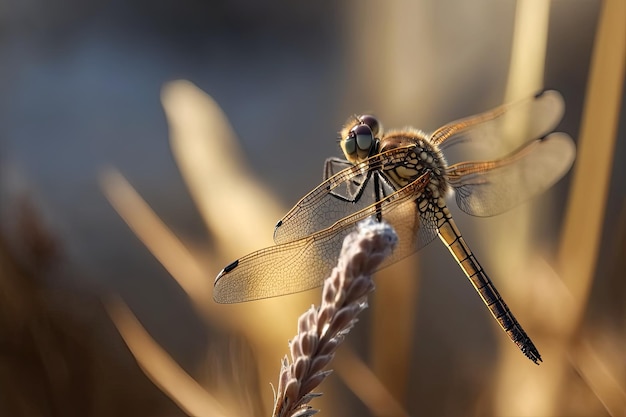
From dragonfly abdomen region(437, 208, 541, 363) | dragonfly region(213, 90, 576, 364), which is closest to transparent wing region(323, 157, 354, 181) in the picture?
dragonfly region(213, 90, 576, 364)

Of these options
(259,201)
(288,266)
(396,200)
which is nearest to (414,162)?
(396,200)

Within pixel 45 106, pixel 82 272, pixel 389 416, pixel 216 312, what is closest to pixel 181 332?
pixel 216 312

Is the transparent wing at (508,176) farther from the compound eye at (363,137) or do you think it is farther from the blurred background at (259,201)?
the blurred background at (259,201)

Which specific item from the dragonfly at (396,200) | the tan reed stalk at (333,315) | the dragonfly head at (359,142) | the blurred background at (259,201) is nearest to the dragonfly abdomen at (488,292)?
the dragonfly at (396,200)

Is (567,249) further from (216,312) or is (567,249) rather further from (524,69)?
(216,312)

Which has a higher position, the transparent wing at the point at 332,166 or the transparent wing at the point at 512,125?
the transparent wing at the point at 332,166

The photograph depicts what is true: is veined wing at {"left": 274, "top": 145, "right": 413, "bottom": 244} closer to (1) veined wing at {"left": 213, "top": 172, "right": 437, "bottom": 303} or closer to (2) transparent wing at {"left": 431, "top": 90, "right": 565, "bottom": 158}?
(1) veined wing at {"left": 213, "top": 172, "right": 437, "bottom": 303}
